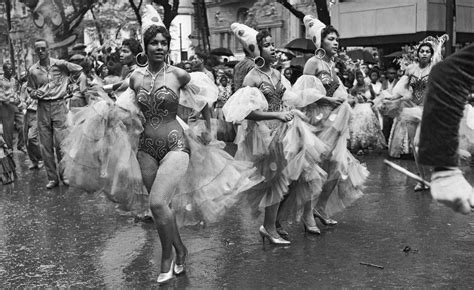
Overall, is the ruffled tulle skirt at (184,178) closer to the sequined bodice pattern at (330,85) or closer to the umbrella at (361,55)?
the sequined bodice pattern at (330,85)

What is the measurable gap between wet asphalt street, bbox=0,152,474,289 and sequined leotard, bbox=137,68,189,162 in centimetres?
105

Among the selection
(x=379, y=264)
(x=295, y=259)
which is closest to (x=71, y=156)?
(x=295, y=259)

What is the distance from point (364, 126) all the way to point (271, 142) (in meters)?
9.48

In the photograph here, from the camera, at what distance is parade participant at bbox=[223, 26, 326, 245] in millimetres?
7246

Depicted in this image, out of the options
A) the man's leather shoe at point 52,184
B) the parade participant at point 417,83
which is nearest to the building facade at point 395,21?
the parade participant at point 417,83

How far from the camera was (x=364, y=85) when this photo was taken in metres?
16.6

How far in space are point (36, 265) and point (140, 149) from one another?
1.50 meters

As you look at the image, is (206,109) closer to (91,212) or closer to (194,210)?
(194,210)

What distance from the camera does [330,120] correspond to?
7.99 m

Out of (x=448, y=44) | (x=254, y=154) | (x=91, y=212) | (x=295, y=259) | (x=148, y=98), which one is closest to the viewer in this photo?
(x=148, y=98)

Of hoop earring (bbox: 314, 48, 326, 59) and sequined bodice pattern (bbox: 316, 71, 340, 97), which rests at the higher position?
hoop earring (bbox: 314, 48, 326, 59)

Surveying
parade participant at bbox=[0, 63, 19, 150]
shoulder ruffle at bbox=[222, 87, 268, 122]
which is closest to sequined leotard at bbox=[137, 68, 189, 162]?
shoulder ruffle at bbox=[222, 87, 268, 122]

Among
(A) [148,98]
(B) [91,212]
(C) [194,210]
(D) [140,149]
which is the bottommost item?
(B) [91,212]

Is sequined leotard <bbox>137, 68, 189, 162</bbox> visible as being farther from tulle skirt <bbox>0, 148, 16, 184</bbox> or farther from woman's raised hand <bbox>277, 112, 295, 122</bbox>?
tulle skirt <bbox>0, 148, 16, 184</bbox>
